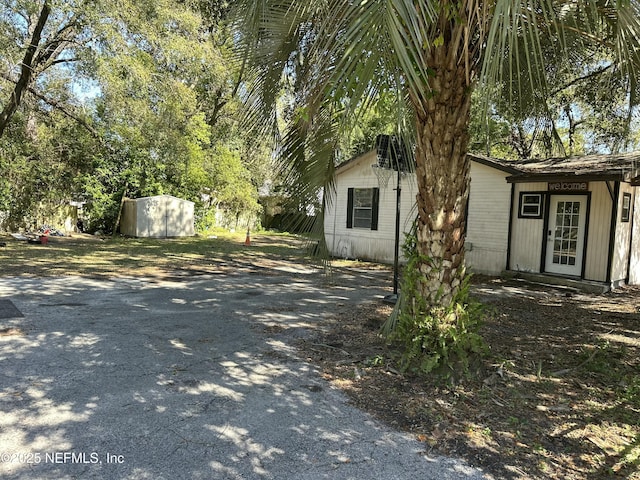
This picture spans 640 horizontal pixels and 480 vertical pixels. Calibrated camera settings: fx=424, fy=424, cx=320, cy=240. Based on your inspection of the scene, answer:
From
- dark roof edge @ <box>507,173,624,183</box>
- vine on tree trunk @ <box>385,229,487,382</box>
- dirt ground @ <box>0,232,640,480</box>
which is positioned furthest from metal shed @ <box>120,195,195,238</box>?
vine on tree trunk @ <box>385,229,487,382</box>

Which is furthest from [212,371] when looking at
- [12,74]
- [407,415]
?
[12,74]

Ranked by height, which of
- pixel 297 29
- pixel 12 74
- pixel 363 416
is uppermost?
pixel 12 74

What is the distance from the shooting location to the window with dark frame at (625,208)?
31.1 feet

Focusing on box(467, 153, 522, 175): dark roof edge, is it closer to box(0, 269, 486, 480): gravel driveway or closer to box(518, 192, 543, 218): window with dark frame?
box(518, 192, 543, 218): window with dark frame

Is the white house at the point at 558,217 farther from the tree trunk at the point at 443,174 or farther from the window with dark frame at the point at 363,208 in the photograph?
the tree trunk at the point at 443,174

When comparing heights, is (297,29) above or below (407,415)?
above

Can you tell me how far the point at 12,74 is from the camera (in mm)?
11852

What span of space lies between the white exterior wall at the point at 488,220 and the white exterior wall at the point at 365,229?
172 centimetres

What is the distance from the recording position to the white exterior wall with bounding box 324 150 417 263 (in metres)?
12.9

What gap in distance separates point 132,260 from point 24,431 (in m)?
9.72

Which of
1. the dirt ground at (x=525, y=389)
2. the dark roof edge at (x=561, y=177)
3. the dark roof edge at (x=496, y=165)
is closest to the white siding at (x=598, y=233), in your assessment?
the dark roof edge at (x=561, y=177)

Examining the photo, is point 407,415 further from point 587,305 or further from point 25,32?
point 25,32

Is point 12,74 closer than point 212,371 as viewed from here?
No

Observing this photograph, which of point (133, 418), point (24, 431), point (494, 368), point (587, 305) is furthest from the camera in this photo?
point (587, 305)
